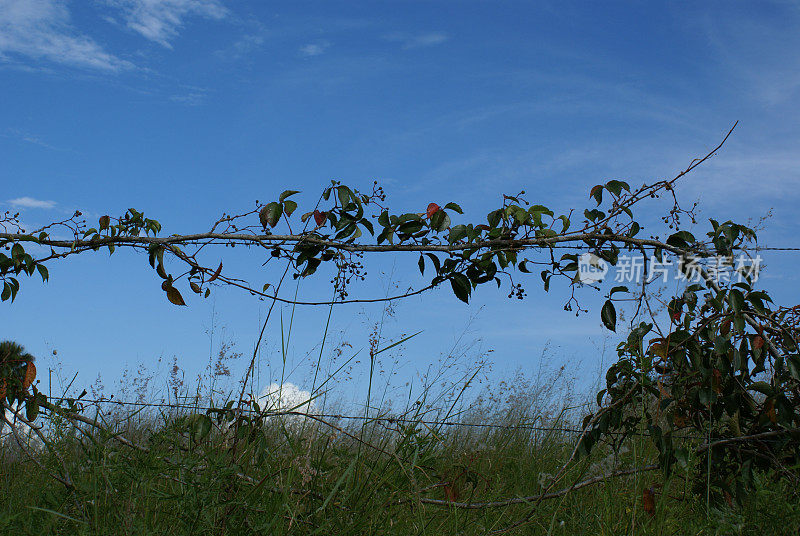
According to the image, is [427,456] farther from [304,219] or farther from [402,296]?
[304,219]

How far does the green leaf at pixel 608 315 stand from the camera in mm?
2414

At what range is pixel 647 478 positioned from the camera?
10.5 ft

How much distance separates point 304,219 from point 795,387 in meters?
2.18

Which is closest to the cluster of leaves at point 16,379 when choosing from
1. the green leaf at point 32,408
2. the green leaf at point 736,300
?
the green leaf at point 32,408

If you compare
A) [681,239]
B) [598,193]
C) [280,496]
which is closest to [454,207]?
[598,193]

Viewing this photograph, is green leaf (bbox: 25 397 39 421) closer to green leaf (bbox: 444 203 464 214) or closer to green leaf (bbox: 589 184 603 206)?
green leaf (bbox: 444 203 464 214)

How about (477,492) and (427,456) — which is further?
Result: (477,492)

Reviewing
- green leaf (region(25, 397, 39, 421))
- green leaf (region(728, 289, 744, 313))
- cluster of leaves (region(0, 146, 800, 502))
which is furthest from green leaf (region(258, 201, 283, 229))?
green leaf (region(728, 289, 744, 313))

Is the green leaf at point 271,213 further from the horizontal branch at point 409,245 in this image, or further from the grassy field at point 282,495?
the grassy field at point 282,495

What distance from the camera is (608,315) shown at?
2.43m

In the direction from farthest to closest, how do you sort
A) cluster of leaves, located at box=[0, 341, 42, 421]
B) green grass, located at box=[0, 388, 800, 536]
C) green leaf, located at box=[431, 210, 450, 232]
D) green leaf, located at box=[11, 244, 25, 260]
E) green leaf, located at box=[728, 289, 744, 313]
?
cluster of leaves, located at box=[0, 341, 42, 421]
green leaf, located at box=[11, 244, 25, 260]
green leaf, located at box=[431, 210, 450, 232]
green leaf, located at box=[728, 289, 744, 313]
green grass, located at box=[0, 388, 800, 536]

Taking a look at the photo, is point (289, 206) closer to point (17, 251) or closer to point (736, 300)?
point (17, 251)

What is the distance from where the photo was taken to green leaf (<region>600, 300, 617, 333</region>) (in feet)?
7.92

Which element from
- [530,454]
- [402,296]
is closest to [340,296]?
[402,296]
